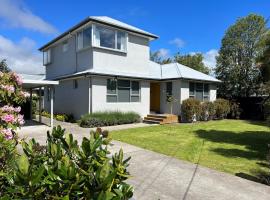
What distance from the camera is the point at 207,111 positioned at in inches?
812

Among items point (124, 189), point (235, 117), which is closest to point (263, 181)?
point (124, 189)

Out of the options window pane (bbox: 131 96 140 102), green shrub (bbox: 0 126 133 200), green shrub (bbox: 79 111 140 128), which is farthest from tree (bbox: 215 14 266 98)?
green shrub (bbox: 0 126 133 200)

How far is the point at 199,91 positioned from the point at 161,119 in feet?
17.9

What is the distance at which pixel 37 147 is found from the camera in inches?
110

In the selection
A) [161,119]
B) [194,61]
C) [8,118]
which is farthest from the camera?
[194,61]

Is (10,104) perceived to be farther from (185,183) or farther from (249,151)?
(249,151)

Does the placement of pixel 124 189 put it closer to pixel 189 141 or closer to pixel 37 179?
pixel 37 179

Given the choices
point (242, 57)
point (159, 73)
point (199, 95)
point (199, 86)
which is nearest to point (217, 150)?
point (199, 95)

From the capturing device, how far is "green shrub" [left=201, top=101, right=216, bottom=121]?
20.2m

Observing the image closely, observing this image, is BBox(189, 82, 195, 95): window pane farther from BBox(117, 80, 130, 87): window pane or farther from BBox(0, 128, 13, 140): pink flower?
BBox(0, 128, 13, 140): pink flower

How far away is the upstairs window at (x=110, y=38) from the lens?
17266 millimetres

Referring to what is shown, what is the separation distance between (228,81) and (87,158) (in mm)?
27730

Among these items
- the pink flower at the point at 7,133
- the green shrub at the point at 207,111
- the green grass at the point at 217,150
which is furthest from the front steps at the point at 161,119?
the pink flower at the point at 7,133

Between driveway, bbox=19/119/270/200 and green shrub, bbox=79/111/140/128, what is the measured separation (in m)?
8.32
